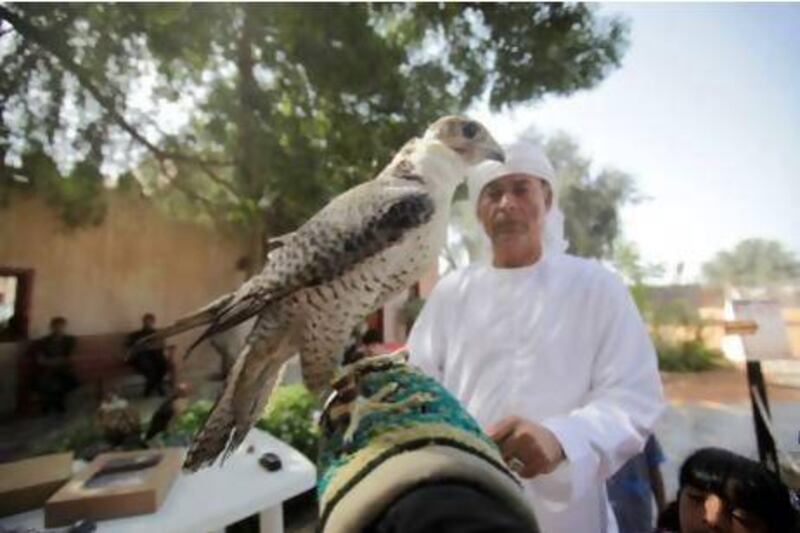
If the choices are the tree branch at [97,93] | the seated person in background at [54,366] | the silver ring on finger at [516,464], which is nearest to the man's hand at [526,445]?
the silver ring on finger at [516,464]

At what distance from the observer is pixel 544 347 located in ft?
4.09

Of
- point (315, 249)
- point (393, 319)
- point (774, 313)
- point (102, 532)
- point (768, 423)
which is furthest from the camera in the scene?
point (393, 319)

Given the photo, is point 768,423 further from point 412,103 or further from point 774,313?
point 412,103

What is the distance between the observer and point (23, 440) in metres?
3.79

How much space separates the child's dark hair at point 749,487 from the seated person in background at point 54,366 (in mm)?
4640

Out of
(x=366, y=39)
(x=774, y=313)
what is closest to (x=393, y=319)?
(x=366, y=39)

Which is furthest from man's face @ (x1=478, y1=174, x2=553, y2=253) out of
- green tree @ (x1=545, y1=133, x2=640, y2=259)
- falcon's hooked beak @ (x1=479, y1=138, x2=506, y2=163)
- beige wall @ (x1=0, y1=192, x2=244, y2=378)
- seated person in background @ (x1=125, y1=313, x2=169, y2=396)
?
green tree @ (x1=545, y1=133, x2=640, y2=259)

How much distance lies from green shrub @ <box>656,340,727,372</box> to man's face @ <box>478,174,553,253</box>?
21.6 feet

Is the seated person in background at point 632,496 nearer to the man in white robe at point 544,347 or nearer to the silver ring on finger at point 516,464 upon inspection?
the man in white robe at point 544,347

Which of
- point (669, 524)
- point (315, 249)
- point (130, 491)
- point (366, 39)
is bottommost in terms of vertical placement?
point (669, 524)

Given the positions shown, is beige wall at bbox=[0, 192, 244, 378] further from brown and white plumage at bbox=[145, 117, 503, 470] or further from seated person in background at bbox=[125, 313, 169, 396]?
brown and white plumage at bbox=[145, 117, 503, 470]

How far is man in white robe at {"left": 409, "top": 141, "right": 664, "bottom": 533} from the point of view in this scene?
3.39 ft

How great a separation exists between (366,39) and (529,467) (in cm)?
366

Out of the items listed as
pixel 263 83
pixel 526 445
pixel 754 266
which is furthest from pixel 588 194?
pixel 526 445
